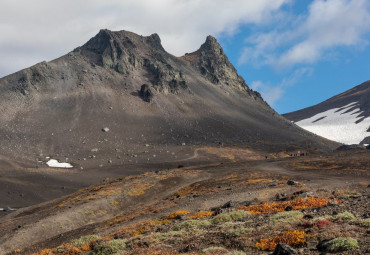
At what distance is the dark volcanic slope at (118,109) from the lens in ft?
394

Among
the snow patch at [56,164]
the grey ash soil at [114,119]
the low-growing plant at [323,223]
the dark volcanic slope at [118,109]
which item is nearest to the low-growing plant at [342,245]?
the low-growing plant at [323,223]

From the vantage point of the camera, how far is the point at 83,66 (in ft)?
534

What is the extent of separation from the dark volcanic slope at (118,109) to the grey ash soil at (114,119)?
1.31 ft

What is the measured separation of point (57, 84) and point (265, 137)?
91.1m

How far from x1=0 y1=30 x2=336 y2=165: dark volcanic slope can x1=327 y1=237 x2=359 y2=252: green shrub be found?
338 feet

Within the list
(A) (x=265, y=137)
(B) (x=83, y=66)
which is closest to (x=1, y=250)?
(A) (x=265, y=137)

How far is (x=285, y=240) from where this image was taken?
14.1 metres

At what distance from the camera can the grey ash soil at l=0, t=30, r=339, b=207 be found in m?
97.2

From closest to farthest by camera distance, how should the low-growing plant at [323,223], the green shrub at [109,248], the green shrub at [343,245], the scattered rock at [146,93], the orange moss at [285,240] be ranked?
the green shrub at [343,245]
the orange moss at [285,240]
the low-growing plant at [323,223]
the green shrub at [109,248]
the scattered rock at [146,93]

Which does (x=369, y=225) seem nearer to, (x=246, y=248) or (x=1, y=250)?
(x=246, y=248)

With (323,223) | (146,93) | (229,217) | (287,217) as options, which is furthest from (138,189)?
(146,93)

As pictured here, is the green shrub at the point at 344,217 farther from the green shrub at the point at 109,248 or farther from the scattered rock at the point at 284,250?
the green shrub at the point at 109,248

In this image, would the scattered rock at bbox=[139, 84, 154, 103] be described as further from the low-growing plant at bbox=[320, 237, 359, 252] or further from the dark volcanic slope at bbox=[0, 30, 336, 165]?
the low-growing plant at bbox=[320, 237, 359, 252]

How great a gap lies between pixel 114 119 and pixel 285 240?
5056 inches
